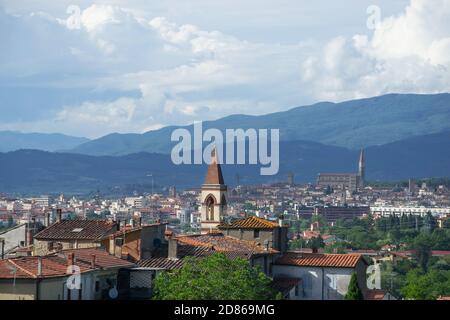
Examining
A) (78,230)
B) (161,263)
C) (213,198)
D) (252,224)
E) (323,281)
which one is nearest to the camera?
(161,263)

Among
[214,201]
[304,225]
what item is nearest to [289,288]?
[214,201]

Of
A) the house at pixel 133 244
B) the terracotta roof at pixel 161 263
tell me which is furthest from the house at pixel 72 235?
the terracotta roof at pixel 161 263

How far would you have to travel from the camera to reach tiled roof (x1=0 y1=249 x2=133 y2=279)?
27.7 metres

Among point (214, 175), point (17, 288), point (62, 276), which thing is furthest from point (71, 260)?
point (214, 175)

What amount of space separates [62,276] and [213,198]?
23049 millimetres

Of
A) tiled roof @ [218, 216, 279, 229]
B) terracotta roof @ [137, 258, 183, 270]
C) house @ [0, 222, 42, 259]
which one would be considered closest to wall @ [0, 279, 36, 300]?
terracotta roof @ [137, 258, 183, 270]

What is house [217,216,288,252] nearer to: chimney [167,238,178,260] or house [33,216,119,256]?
house [33,216,119,256]

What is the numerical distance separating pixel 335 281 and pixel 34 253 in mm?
10060

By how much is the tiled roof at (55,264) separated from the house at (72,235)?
11.7 feet

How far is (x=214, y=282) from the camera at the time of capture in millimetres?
28125

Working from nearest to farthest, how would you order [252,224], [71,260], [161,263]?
1. [71,260]
2. [161,263]
3. [252,224]

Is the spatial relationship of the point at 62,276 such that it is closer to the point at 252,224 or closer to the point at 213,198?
the point at 252,224

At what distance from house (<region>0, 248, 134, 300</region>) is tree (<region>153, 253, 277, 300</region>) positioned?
1706mm

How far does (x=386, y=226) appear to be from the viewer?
6132 inches
